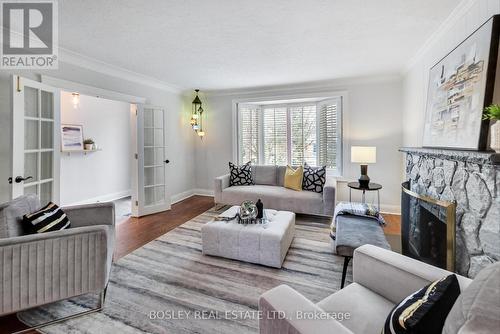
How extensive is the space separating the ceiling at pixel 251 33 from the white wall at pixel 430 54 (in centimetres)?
10

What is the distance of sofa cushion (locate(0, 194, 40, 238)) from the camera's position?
5.64 ft

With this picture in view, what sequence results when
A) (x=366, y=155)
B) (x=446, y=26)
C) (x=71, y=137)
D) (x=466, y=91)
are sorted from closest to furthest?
1. (x=466, y=91)
2. (x=446, y=26)
3. (x=366, y=155)
4. (x=71, y=137)

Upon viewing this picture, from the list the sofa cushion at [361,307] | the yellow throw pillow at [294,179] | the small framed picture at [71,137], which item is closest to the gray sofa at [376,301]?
the sofa cushion at [361,307]

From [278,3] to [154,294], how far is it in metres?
2.67

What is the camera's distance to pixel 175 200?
205 inches

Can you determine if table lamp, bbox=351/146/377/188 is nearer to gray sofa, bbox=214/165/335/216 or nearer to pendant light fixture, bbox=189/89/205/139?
gray sofa, bbox=214/165/335/216

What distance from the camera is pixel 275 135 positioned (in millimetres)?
5336

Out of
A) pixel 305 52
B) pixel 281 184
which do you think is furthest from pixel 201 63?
pixel 281 184

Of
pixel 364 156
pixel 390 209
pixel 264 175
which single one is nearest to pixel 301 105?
pixel 264 175

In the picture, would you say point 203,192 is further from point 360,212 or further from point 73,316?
point 73,316

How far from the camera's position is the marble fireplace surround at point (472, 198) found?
1.35 metres

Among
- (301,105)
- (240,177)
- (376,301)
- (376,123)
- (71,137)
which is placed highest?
(301,105)

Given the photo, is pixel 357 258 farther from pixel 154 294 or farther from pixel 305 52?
pixel 305 52

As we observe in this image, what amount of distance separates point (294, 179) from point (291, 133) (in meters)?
1.28
